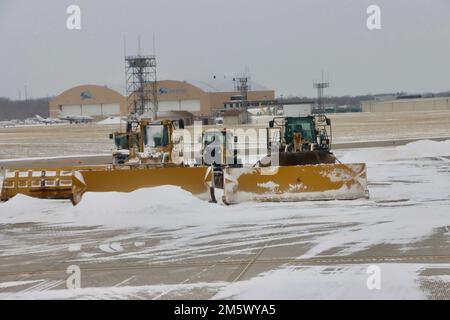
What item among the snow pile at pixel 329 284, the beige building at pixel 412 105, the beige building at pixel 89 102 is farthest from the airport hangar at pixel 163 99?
the snow pile at pixel 329 284

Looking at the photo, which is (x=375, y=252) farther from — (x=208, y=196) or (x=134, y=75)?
(x=134, y=75)

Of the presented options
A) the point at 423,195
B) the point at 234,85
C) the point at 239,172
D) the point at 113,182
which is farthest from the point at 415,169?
the point at 234,85

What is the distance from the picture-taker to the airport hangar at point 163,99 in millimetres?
101312

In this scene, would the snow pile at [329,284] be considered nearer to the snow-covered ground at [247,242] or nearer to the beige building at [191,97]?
the snow-covered ground at [247,242]

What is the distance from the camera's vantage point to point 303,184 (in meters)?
15.1

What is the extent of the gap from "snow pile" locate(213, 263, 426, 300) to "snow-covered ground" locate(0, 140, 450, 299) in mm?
11

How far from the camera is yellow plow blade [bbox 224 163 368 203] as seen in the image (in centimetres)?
1509

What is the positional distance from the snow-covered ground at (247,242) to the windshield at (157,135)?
3095 mm

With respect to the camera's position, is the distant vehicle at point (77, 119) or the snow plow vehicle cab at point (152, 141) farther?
the distant vehicle at point (77, 119)

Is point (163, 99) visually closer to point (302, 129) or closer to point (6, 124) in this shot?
point (6, 124)

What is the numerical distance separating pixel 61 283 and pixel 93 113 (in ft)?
337

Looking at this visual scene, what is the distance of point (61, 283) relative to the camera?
7.96 m

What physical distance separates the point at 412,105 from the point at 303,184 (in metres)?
114

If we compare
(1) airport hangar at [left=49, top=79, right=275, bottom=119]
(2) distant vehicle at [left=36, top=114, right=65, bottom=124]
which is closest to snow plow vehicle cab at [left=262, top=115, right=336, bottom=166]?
(1) airport hangar at [left=49, top=79, right=275, bottom=119]
